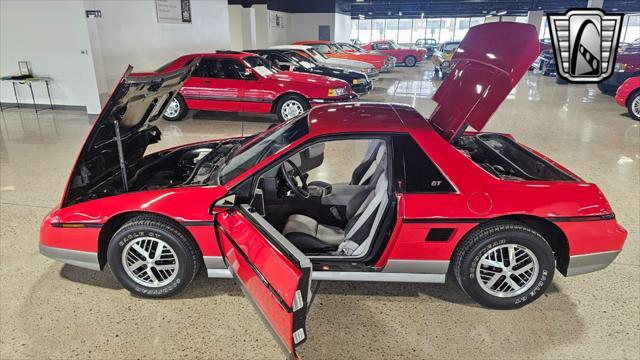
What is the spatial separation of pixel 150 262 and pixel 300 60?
971cm

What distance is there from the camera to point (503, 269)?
8.87 feet

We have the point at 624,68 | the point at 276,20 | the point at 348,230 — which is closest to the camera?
the point at 348,230

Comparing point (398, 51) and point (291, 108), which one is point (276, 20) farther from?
point (291, 108)

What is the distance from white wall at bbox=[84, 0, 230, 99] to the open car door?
895 cm

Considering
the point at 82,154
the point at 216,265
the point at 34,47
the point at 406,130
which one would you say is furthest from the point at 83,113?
the point at 406,130

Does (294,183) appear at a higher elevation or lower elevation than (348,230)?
higher

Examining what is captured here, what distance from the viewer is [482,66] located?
2.83 metres

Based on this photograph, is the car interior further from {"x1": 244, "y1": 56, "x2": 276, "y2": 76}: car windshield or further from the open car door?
{"x1": 244, "y1": 56, "x2": 276, "y2": 76}: car windshield

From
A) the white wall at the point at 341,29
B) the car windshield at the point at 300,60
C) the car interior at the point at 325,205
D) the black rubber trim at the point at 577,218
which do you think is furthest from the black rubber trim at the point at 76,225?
the white wall at the point at 341,29

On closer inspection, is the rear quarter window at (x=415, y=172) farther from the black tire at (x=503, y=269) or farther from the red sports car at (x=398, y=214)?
the black tire at (x=503, y=269)

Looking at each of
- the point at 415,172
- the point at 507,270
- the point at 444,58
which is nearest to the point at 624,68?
the point at 444,58

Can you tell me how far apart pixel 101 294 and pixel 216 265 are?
0.96 metres

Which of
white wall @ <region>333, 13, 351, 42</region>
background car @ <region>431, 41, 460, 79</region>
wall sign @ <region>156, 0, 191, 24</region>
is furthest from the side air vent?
white wall @ <region>333, 13, 351, 42</region>

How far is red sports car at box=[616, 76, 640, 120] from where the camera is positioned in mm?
9094
